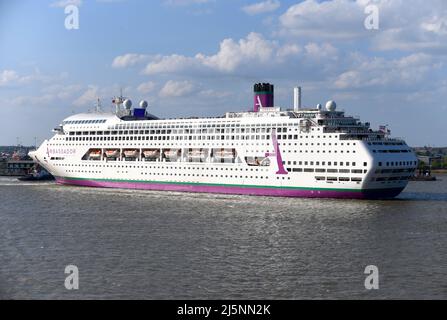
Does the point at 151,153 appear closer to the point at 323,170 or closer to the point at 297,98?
the point at 297,98

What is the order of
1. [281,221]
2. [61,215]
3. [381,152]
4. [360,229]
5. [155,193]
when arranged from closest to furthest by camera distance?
1. [360,229]
2. [281,221]
3. [61,215]
4. [381,152]
5. [155,193]

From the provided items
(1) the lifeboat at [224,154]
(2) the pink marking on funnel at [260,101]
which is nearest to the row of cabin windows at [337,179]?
(1) the lifeboat at [224,154]

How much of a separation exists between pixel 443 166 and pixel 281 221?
384 feet

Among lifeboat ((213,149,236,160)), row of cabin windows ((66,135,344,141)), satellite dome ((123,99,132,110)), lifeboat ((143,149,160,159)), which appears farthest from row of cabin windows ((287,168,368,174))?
satellite dome ((123,99,132,110))

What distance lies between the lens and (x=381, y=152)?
5291 cm

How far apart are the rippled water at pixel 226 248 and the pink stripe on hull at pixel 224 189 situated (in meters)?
1.38

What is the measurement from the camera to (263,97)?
64.2m

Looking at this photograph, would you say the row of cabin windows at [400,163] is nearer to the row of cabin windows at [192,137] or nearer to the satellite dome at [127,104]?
the row of cabin windows at [192,137]

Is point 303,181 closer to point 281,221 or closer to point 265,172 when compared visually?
point 265,172

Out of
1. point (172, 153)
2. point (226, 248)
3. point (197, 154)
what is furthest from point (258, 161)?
point (226, 248)

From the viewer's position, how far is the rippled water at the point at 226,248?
26.2 meters

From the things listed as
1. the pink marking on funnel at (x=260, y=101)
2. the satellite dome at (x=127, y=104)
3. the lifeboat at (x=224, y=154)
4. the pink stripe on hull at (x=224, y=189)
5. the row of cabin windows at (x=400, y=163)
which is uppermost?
the satellite dome at (x=127, y=104)
